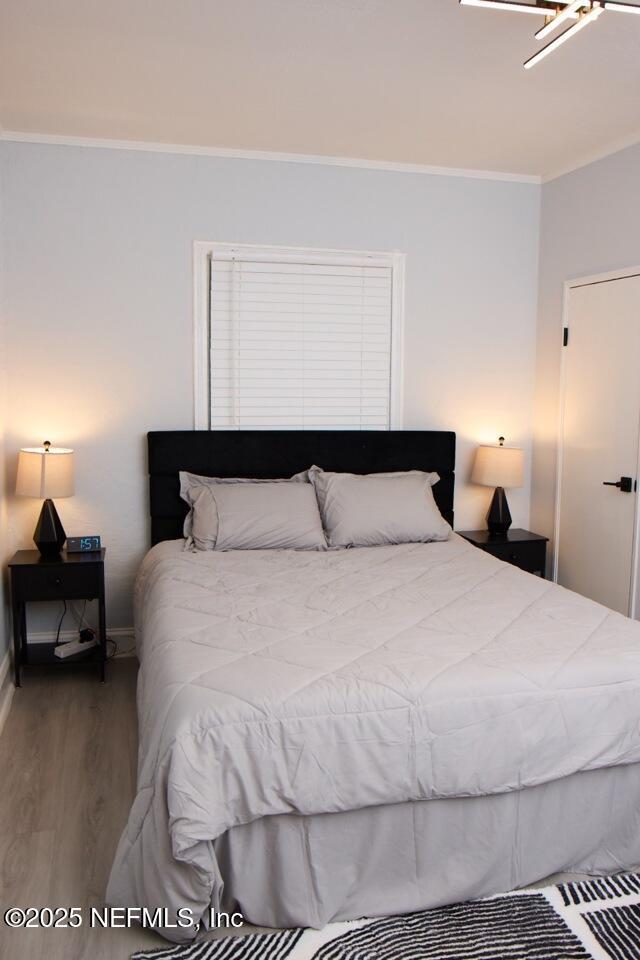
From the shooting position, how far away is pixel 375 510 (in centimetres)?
386

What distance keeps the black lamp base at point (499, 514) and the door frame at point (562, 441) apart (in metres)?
0.29

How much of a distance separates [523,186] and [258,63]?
2.11 meters

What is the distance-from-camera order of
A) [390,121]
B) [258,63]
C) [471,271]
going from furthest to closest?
[471,271], [390,121], [258,63]

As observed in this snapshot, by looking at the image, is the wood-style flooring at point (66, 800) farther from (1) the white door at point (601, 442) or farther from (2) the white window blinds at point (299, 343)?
(1) the white door at point (601, 442)

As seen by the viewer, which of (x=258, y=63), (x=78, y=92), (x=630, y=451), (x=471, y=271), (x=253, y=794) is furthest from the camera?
(x=471, y=271)

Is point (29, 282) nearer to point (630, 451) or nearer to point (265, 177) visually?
point (265, 177)

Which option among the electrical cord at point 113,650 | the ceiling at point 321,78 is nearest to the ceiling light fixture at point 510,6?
the ceiling at point 321,78

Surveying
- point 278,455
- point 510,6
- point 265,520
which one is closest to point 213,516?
point 265,520

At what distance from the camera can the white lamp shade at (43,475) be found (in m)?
3.64

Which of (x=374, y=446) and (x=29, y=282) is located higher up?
(x=29, y=282)

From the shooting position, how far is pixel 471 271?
14.7 ft

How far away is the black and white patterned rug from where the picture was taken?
1928mm

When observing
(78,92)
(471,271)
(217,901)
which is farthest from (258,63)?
(217,901)

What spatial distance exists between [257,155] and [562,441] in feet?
7.54
